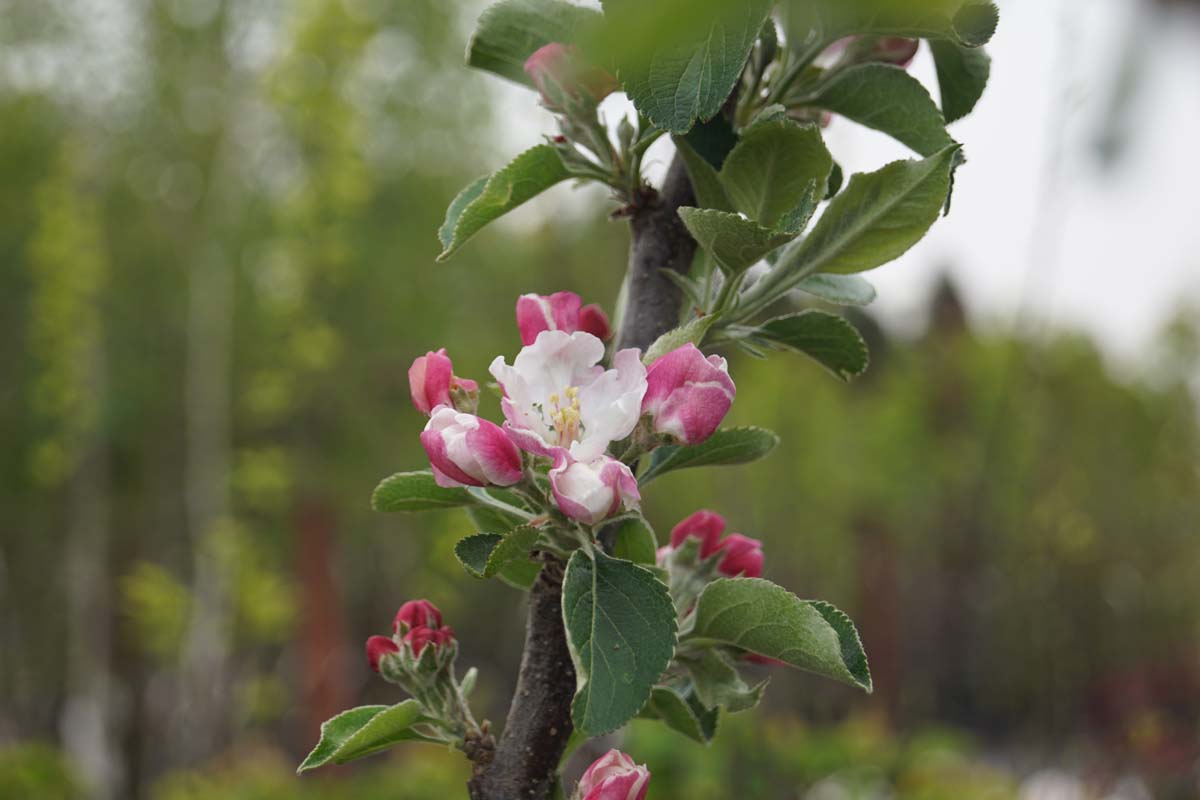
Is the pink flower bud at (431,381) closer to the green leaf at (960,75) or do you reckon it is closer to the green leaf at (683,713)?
the green leaf at (683,713)

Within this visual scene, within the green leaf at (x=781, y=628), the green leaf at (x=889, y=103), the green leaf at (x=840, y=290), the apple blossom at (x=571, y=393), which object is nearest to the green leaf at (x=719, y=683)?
the green leaf at (x=781, y=628)

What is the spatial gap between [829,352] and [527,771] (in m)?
0.47

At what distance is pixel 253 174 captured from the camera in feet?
30.0

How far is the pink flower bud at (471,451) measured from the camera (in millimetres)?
818

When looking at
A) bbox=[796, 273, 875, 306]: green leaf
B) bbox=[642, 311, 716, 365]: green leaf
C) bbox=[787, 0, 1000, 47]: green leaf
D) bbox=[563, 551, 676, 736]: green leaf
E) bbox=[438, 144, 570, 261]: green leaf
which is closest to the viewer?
bbox=[787, 0, 1000, 47]: green leaf

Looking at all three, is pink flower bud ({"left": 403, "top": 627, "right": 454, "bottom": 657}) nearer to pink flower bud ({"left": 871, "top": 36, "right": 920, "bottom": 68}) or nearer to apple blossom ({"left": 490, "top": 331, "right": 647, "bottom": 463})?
apple blossom ({"left": 490, "top": 331, "right": 647, "bottom": 463})

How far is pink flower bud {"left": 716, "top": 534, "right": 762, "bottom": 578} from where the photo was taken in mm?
1099

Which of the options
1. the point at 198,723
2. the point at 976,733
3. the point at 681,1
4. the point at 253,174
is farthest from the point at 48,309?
the point at 976,733

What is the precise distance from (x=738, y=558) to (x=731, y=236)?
0.38 meters

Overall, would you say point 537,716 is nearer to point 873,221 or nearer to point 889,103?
point 873,221

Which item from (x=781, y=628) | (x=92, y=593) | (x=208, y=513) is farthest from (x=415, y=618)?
(x=92, y=593)

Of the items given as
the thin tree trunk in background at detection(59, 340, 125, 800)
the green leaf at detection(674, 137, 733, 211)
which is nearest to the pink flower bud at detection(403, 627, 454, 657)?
the green leaf at detection(674, 137, 733, 211)

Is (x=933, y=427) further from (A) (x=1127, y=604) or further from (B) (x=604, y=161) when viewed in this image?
(B) (x=604, y=161)

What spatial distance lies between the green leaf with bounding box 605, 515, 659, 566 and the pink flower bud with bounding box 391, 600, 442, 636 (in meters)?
0.19
